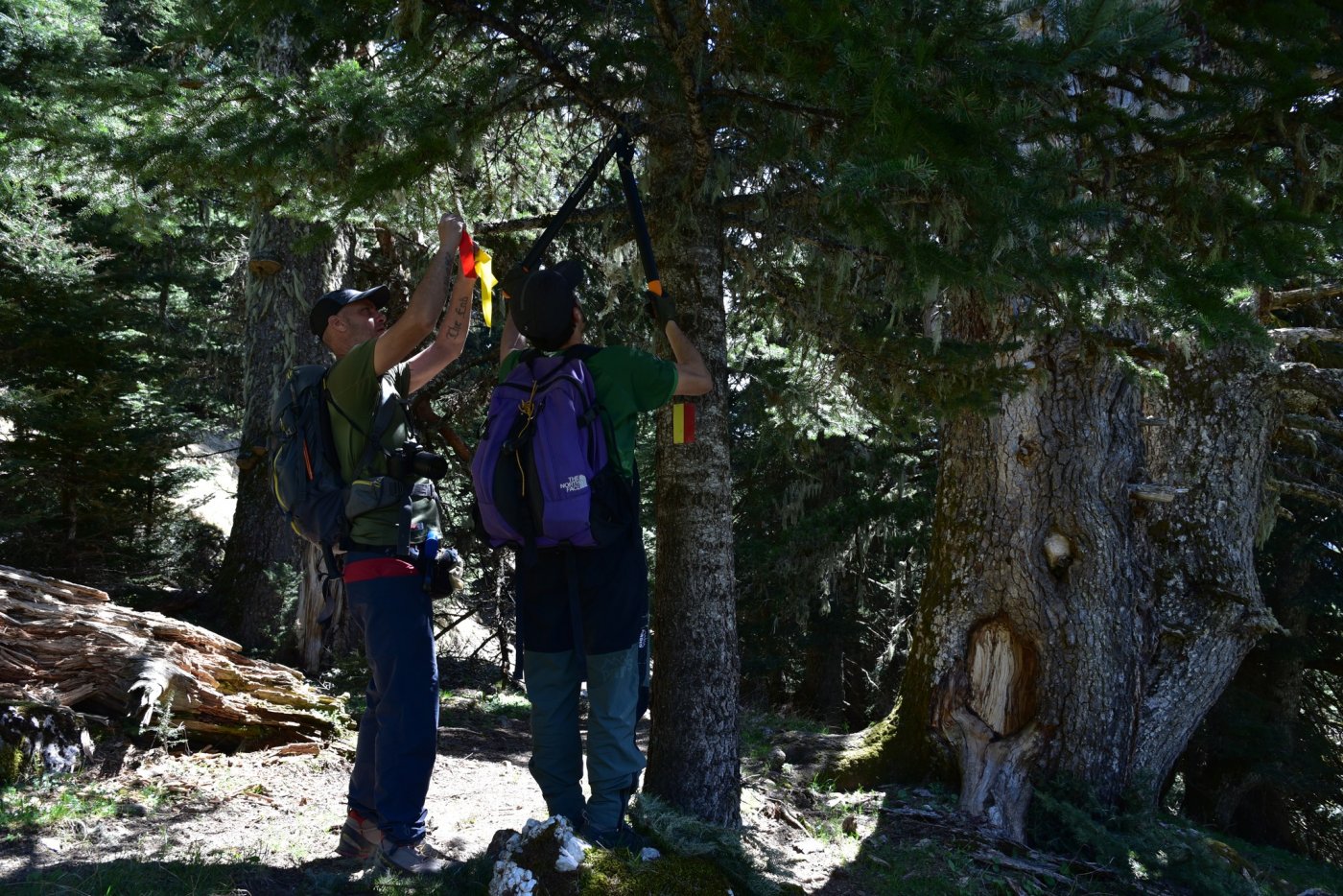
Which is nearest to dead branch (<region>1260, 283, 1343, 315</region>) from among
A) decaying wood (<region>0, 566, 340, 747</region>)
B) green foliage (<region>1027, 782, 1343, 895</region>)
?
green foliage (<region>1027, 782, 1343, 895</region>)

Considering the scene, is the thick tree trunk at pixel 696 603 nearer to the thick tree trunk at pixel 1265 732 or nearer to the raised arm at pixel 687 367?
the raised arm at pixel 687 367

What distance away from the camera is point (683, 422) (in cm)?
445

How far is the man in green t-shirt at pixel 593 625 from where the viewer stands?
391 cm

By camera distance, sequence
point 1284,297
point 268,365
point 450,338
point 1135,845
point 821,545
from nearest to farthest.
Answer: point 450,338 → point 1135,845 → point 1284,297 → point 268,365 → point 821,545

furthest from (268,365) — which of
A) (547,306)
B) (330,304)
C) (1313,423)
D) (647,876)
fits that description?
(1313,423)

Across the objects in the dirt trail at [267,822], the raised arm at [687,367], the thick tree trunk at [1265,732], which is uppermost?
the raised arm at [687,367]

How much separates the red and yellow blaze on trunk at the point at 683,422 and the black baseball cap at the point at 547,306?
2.14ft

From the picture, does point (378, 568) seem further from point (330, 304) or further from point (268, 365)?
point (268, 365)

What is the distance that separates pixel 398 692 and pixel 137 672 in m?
2.91

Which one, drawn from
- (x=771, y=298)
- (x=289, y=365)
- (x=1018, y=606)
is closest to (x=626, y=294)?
(x=289, y=365)

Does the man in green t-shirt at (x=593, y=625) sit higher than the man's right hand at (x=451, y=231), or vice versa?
the man's right hand at (x=451, y=231)

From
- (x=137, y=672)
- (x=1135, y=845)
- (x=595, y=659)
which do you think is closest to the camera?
(x=595, y=659)

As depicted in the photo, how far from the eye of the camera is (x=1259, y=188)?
4.32 meters

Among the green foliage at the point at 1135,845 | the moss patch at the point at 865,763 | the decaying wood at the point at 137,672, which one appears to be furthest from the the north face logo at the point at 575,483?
the green foliage at the point at 1135,845
